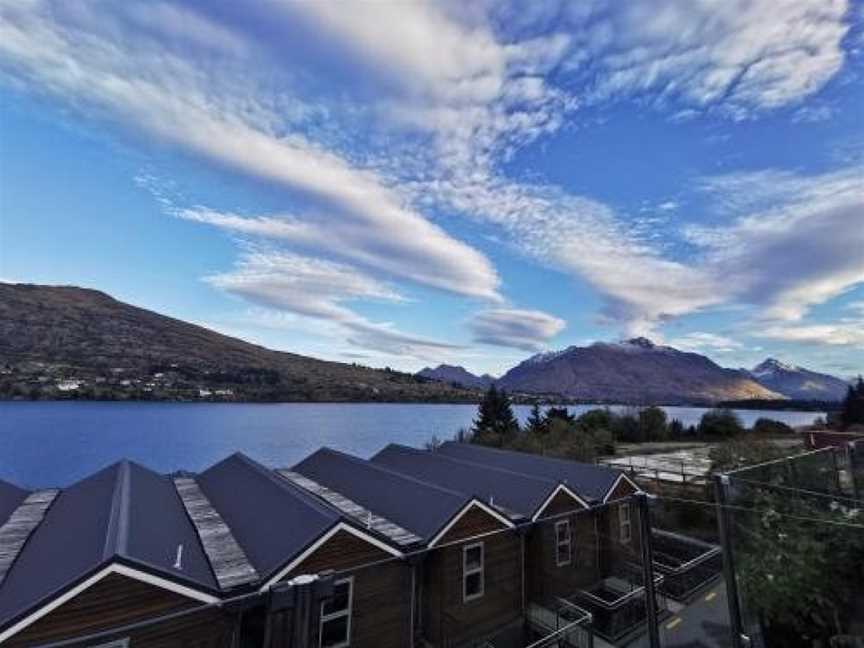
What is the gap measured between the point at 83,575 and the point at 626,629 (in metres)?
16.6

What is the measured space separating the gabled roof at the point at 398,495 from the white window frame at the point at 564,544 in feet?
10.7

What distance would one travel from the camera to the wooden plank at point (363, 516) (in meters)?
15.3

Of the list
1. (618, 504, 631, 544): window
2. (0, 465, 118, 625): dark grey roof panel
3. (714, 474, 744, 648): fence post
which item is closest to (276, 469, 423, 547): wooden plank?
(0, 465, 118, 625): dark grey roof panel

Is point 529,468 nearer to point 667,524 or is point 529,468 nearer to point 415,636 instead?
point 667,524

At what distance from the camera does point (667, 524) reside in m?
26.5

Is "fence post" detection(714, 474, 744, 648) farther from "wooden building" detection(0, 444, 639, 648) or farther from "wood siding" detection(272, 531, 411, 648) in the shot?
"wood siding" detection(272, 531, 411, 648)

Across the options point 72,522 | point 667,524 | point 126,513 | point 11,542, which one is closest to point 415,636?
point 126,513

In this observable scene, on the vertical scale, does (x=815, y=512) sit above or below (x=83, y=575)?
above

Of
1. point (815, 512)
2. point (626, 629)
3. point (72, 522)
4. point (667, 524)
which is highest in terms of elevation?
point (815, 512)

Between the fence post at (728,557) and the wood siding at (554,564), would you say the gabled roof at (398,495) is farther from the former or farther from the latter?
the fence post at (728,557)

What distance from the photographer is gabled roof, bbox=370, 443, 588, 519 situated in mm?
19375

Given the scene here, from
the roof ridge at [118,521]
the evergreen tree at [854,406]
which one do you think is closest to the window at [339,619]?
the roof ridge at [118,521]

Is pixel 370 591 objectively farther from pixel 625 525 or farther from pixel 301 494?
pixel 625 525

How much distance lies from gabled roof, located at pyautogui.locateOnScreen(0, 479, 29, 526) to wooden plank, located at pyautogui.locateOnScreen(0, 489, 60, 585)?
0.13 m
